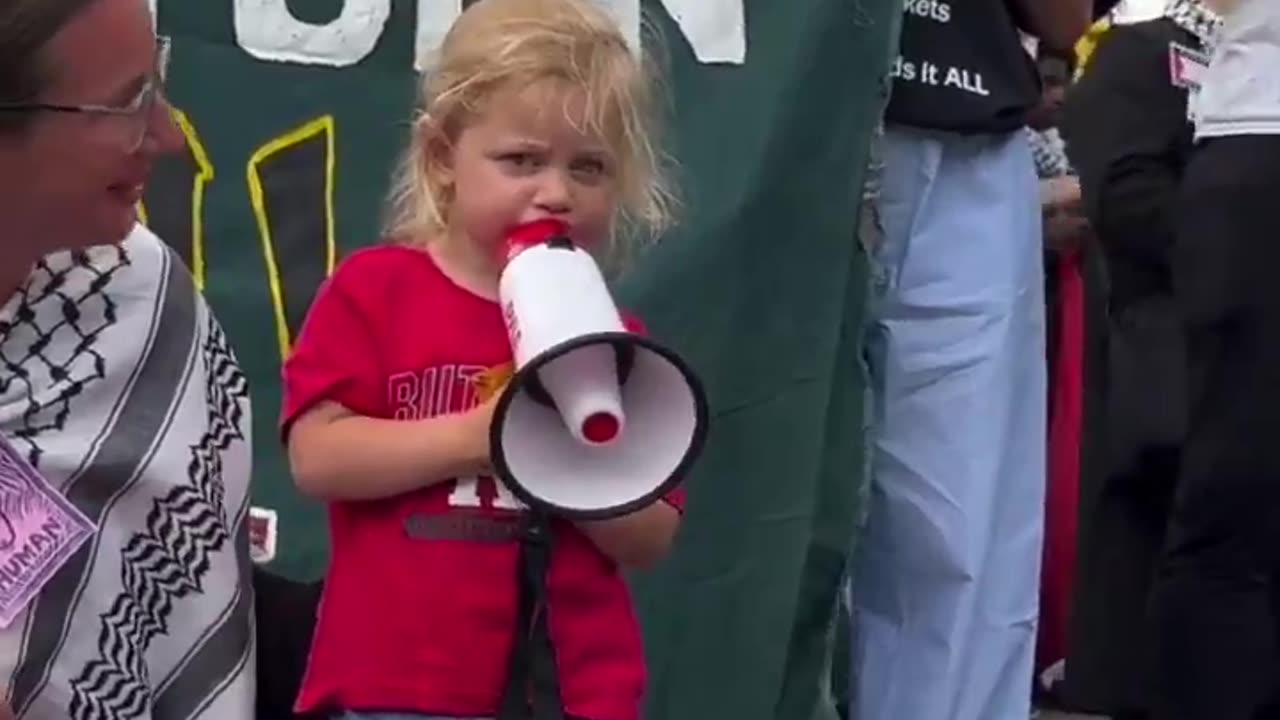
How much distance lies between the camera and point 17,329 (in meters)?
1.78

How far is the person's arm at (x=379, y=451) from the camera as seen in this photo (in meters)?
1.86

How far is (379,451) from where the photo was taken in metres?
1.89

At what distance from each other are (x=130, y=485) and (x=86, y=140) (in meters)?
0.30

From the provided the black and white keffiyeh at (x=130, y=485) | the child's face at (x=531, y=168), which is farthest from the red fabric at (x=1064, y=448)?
the black and white keffiyeh at (x=130, y=485)

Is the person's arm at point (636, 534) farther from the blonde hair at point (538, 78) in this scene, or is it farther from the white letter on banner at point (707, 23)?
the white letter on banner at point (707, 23)

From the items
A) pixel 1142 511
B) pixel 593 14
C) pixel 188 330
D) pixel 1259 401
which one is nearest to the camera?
pixel 188 330

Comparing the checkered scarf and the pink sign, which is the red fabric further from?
the pink sign

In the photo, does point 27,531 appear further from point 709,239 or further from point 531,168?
point 709,239

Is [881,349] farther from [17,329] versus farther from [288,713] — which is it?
[17,329]

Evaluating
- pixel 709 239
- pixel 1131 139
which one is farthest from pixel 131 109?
pixel 1131 139

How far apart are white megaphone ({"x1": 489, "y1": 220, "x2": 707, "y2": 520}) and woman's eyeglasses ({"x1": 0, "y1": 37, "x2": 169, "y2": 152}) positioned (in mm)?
298

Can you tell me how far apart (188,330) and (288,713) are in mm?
346

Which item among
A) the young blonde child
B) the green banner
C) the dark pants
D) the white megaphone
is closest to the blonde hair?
the young blonde child

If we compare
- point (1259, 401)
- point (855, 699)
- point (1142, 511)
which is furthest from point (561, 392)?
point (1142, 511)
